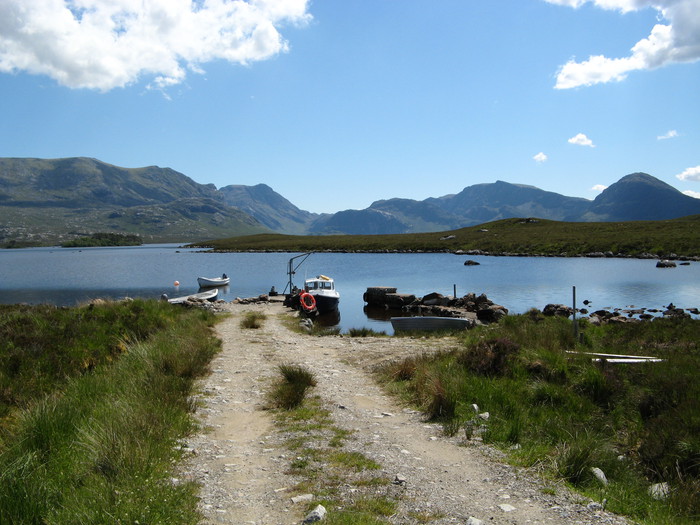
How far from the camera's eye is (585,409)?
10898 millimetres

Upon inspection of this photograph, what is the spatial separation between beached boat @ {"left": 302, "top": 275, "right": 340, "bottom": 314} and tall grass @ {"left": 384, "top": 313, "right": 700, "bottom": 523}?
26.1m

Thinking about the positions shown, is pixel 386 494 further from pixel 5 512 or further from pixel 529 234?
pixel 529 234

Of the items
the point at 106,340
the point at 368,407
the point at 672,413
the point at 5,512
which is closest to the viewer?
the point at 5,512

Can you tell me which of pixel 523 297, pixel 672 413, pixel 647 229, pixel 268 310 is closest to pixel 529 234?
pixel 647 229

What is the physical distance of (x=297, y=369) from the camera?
12.9m

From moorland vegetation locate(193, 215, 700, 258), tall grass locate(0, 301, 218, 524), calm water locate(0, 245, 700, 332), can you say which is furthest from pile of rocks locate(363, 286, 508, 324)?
Result: moorland vegetation locate(193, 215, 700, 258)

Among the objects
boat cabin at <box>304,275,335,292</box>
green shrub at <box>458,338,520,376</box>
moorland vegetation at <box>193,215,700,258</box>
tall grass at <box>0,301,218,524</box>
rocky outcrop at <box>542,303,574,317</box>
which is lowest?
rocky outcrop at <box>542,303,574,317</box>

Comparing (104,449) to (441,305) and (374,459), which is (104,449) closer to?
(374,459)

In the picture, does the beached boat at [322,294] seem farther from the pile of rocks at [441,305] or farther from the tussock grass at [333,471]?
the tussock grass at [333,471]

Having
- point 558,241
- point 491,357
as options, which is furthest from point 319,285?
point 558,241

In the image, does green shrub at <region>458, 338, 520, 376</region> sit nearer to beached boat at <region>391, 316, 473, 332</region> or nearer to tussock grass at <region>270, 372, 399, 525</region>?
tussock grass at <region>270, 372, 399, 525</region>

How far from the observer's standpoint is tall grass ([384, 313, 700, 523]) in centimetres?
712

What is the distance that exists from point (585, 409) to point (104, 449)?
392 inches

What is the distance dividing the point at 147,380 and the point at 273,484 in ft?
17.6
